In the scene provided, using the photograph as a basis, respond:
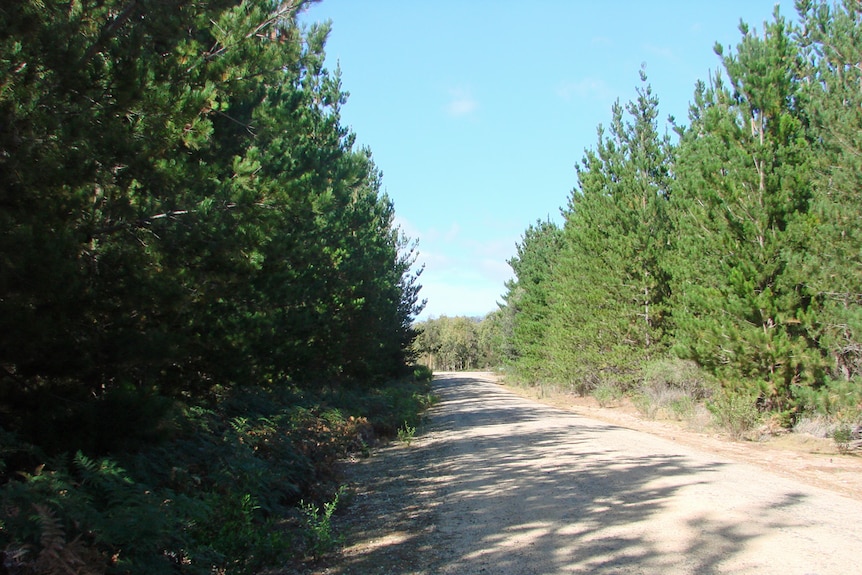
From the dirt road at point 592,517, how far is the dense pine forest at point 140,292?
42.4 inches

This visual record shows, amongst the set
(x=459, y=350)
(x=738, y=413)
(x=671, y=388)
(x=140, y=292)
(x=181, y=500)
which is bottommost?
(x=738, y=413)

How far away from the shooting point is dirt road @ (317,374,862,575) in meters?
5.43

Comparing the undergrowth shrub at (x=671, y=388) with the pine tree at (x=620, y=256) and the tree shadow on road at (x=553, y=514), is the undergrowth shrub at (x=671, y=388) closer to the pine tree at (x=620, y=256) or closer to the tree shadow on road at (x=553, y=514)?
the pine tree at (x=620, y=256)

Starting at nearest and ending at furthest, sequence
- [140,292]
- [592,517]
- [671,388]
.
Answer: [140,292], [592,517], [671,388]

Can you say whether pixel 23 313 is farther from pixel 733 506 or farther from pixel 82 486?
pixel 733 506

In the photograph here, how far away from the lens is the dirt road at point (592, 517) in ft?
17.8

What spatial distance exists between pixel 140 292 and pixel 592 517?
5.48m

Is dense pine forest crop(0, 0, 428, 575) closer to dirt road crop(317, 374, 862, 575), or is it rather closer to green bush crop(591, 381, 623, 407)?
dirt road crop(317, 374, 862, 575)

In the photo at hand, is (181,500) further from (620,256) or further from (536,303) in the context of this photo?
(536,303)

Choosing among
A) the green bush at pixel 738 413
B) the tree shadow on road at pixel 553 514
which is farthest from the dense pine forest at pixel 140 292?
the green bush at pixel 738 413

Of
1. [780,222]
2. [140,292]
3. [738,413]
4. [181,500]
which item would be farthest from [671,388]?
[181,500]

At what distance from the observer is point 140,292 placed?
20.0 ft

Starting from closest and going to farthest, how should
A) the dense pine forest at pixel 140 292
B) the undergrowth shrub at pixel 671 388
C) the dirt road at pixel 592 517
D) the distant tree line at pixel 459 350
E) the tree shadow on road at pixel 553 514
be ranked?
the dense pine forest at pixel 140 292 → the dirt road at pixel 592 517 → the tree shadow on road at pixel 553 514 → the undergrowth shrub at pixel 671 388 → the distant tree line at pixel 459 350

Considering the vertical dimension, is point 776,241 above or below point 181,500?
above
